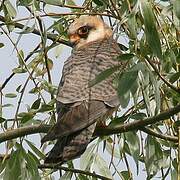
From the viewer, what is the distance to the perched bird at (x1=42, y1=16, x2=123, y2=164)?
8.68 feet

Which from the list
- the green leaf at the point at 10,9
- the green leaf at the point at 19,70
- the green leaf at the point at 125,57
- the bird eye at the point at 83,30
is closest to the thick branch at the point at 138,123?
the green leaf at the point at 125,57

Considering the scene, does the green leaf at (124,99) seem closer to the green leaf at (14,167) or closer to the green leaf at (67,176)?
the green leaf at (14,167)

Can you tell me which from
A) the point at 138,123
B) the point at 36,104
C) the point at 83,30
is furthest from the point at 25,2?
the point at 83,30

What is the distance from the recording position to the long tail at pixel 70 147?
2611mm

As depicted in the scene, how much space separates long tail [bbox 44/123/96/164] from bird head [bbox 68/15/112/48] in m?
0.88

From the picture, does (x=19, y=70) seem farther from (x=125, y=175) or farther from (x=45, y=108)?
(x=125, y=175)

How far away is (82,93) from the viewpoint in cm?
294

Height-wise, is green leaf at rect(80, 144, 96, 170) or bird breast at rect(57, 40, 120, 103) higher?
bird breast at rect(57, 40, 120, 103)

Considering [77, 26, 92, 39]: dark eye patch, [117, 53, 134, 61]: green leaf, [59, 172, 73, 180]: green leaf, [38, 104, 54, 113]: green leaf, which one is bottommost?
[59, 172, 73, 180]: green leaf

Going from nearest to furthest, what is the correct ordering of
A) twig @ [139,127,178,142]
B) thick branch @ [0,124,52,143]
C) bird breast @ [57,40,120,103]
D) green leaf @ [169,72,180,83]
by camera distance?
green leaf @ [169,72,180,83]
thick branch @ [0,124,52,143]
twig @ [139,127,178,142]
bird breast @ [57,40,120,103]

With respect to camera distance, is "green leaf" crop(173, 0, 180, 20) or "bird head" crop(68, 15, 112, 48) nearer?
"green leaf" crop(173, 0, 180, 20)

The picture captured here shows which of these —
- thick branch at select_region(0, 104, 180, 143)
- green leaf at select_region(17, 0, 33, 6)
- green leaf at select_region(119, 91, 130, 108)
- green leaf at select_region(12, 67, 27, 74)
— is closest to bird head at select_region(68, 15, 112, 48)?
green leaf at select_region(12, 67, 27, 74)

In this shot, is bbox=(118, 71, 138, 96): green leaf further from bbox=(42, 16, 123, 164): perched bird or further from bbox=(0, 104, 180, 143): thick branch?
bbox=(42, 16, 123, 164): perched bird

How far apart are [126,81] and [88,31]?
1629 mm
